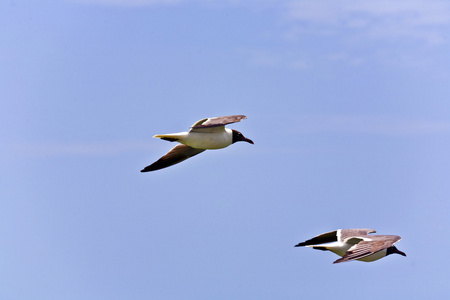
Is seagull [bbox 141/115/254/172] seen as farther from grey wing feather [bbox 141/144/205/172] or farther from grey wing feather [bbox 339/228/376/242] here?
grey wing feather [bbox 339/228/376/242]

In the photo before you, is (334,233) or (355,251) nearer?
(355,251)

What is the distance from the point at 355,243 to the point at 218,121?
913 cm

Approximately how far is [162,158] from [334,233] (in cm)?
947

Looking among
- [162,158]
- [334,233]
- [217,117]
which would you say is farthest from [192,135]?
[334,233]

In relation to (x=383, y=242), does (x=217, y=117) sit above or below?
above

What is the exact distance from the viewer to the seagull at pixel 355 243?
3969cm

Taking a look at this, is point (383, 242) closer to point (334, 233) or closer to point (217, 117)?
point (334, 233)

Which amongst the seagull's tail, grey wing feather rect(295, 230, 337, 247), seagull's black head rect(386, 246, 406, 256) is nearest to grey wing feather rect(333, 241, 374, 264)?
grey wing feather rect(295, 230, 337, 247)

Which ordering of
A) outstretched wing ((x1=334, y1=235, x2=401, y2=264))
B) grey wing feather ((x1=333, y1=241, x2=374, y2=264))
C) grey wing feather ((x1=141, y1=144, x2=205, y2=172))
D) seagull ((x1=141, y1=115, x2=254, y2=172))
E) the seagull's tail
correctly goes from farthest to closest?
grey wing feather ((x1=141, y1=144, x2=205, y2=172)) < the seagull's tail < seagull ((x1=141, y1=115, x2=254, y2=172)) < outstretched wing ((x1=334, y1=235, x2=401, y2=264)) < grey wing feather ((x1=333, y1=241, x2=374, y2=264))

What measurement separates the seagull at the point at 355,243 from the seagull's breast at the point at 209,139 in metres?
6.02

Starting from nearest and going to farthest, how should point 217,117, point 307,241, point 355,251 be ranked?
point 355,251 → point 217,117 → point 307,241

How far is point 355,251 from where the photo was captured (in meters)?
39.5

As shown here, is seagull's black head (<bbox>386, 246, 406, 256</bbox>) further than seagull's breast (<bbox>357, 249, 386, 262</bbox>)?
Yes

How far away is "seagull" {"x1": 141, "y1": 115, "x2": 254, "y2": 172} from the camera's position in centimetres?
4162
